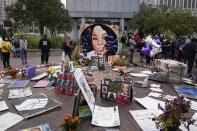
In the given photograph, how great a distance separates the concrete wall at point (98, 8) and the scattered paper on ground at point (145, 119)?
74.5 m

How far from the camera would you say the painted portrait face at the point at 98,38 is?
14.0m

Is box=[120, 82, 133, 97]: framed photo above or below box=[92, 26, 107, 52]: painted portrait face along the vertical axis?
below

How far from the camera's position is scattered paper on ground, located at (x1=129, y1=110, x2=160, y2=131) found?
21.7 feet

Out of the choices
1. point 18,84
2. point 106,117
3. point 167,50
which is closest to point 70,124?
point 106,117

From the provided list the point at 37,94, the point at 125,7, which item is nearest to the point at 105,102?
the point at 37,94

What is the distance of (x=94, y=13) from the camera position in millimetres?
82312

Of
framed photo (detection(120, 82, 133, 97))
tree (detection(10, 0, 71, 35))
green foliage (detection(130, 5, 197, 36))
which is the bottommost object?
framed photo (detection(120, 82, 133, 97))

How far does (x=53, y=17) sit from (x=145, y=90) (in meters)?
26.0

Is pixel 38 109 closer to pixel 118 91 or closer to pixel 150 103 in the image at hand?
pixel 118 91

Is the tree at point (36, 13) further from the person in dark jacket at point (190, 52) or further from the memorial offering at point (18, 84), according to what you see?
the memorial offering at point (18, 84)

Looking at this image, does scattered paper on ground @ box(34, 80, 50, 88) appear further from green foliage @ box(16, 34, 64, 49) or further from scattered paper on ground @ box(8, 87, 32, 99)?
green foliage @ box(16, 34, 64, 49)

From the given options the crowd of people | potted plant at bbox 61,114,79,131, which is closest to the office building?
the crowd of people

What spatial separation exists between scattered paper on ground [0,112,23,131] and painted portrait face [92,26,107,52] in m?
7.22

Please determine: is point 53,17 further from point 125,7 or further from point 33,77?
point 125,7
